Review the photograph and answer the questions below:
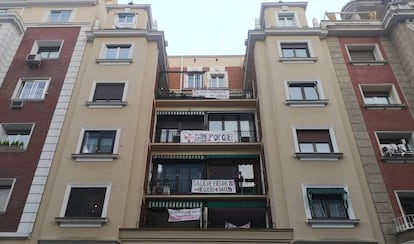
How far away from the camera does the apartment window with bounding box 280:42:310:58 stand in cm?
2072

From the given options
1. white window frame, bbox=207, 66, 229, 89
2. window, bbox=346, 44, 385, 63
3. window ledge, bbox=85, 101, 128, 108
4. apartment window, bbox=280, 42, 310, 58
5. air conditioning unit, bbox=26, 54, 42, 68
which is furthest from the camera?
white window frame, bbox=207, 66, 229, 89

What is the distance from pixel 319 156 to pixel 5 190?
44.6 ft

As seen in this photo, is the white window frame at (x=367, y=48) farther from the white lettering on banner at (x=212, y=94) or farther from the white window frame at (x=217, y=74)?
the white window frame at (x=217, y=74)

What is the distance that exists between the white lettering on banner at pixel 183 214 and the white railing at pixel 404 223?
7.90 metres

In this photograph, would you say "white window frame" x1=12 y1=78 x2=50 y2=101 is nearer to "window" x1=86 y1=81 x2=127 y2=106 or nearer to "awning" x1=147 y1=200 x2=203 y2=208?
"window" x1=86 y1=81 x2=127 y2=106

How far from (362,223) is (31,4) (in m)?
23.4

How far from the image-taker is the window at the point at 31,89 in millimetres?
19047

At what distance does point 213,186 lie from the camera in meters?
17.6

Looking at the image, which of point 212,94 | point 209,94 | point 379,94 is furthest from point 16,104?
point 379,94

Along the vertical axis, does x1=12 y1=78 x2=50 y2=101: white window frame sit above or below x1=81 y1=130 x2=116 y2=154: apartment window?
above

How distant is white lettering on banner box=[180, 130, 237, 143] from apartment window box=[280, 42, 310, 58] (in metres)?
5.46

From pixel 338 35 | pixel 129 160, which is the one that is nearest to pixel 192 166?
pixel 129 160

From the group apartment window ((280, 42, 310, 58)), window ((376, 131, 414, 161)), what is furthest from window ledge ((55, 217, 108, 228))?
apartment window ((280, 42, 310, 58))

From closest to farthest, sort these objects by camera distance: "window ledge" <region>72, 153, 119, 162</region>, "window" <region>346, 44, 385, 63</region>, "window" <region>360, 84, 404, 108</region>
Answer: "window ledge" <region>72, 153, 119, 162</region>, "window" <region>360, 84, 404, 108</region>, "window" <region>346, 44, 385, 63</region>
